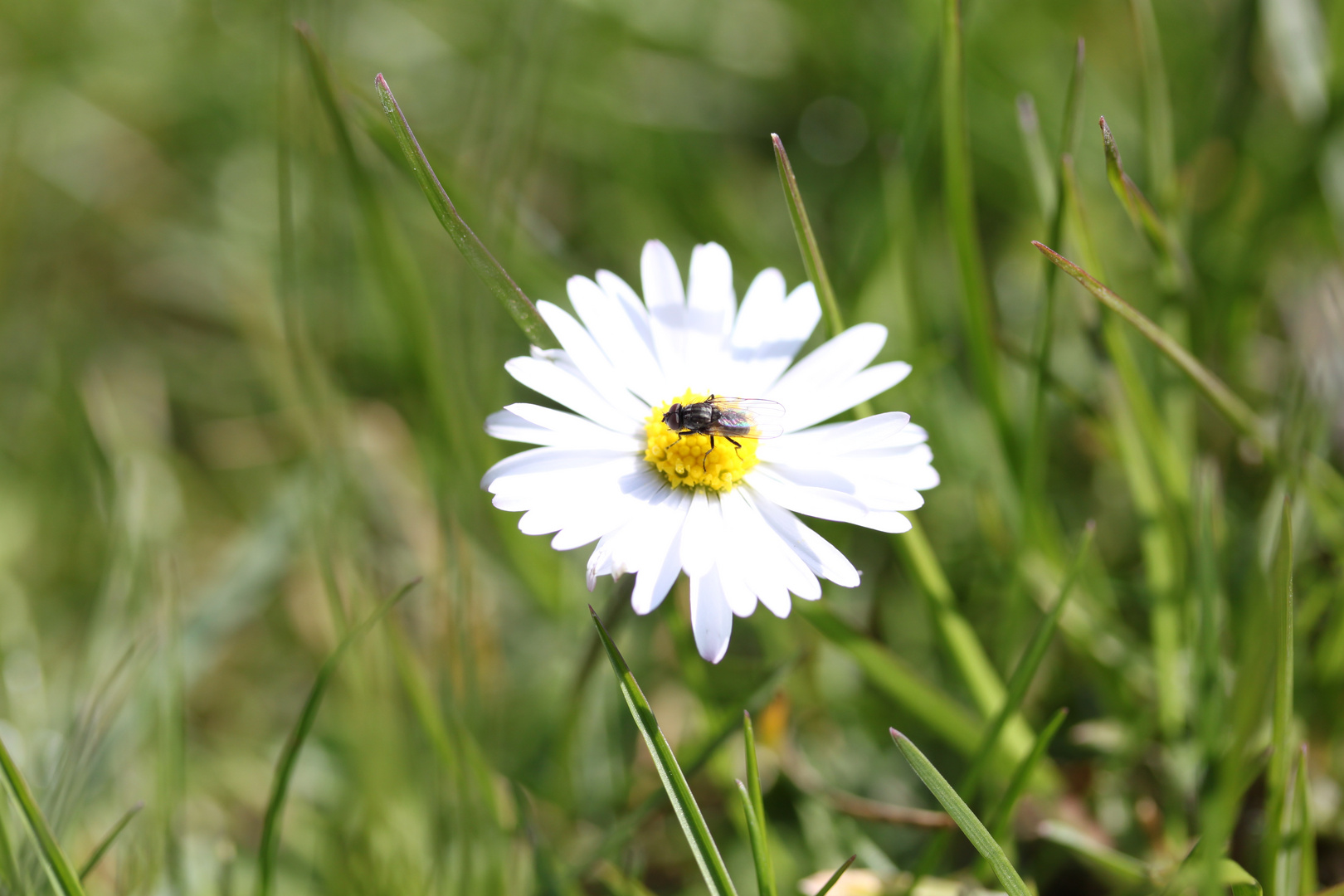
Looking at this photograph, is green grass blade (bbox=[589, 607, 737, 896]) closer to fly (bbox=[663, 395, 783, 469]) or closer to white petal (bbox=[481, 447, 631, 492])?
white petal (bbox=[481, 447, 631, 492])

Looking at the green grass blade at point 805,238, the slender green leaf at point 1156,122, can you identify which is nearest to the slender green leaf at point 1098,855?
the green grass blade at point 805,238

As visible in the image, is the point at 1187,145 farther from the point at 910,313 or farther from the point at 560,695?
the point at 560,695

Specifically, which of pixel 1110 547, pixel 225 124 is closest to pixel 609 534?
pixel 1110 547

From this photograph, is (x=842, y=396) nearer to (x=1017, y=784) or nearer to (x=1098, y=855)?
(x=1017, y=784)

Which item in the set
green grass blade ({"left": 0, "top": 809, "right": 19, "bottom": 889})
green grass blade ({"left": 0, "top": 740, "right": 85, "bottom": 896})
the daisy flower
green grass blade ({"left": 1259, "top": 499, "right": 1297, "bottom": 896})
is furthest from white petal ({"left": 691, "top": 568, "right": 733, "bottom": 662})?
green grass blade ({"left": 0, "top": 809, "right": 19, "bottom": 889})

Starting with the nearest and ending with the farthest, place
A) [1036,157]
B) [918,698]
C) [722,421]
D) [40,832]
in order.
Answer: [40,832] → [722,421] → [918,698] → [1036,157]

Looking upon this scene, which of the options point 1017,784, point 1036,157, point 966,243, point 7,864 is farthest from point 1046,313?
point 7,864

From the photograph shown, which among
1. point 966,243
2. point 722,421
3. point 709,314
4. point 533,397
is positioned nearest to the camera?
point 722,421
